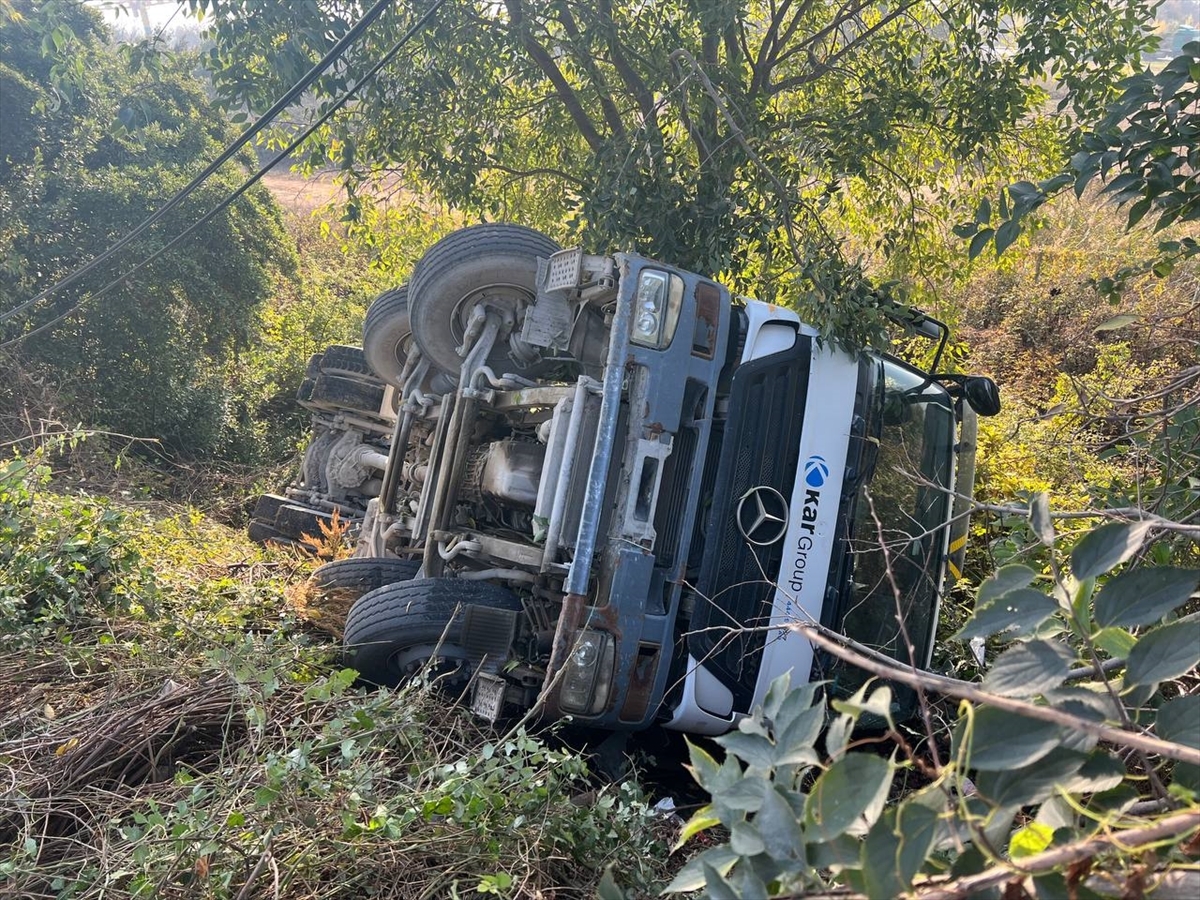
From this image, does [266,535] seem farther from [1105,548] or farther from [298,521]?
[1105,548]

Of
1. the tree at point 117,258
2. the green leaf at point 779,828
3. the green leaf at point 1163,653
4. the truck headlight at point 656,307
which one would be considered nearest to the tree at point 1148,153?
the truck headlight at point 656,307

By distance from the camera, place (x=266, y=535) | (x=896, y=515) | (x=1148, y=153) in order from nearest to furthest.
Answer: (x=1148, y=153)
(x=896, y=515)
(x=266, y=535)

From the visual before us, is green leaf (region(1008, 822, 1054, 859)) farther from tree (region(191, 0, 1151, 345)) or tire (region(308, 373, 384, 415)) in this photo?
tire (region(308, 373, 384, 415))

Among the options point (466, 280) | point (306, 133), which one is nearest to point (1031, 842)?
point (466, 280)

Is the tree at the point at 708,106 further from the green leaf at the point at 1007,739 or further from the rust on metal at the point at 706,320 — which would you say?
the green leaf at the point at 1007,739

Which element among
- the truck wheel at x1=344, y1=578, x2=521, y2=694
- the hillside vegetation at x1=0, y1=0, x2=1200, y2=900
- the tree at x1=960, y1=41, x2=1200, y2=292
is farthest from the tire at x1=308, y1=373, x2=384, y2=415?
the tree at x1=960, y1=41, x2=1200, y2=292

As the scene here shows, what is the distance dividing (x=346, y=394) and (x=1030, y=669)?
19.1 feet

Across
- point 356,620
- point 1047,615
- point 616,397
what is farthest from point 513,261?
point 1047,615

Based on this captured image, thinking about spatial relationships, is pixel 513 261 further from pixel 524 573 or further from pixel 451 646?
pixel 451 646

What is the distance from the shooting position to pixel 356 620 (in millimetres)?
4152

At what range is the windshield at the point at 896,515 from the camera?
4051 mm

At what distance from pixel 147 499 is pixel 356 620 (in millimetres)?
3901

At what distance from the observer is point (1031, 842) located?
4.25ft

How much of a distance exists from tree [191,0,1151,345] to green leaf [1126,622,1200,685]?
3.76m
